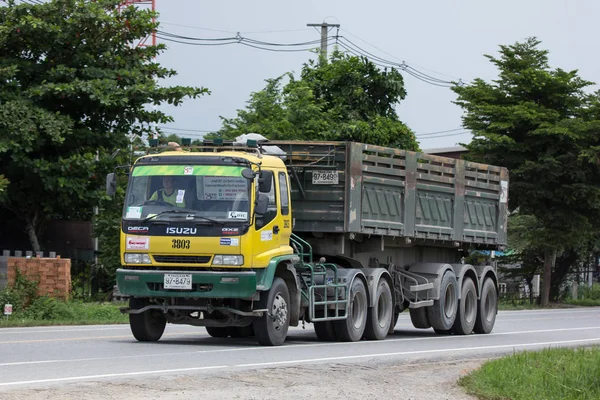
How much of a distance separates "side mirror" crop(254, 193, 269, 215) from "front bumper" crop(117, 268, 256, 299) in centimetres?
89

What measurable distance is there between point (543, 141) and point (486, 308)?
60.7ft

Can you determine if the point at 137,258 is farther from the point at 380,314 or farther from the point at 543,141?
the point at 543,141

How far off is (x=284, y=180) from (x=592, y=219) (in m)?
27.5

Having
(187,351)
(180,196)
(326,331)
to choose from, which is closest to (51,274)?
(326,331)

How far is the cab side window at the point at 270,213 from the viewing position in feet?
53.5

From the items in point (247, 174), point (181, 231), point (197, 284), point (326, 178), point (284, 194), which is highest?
point (326, 178)

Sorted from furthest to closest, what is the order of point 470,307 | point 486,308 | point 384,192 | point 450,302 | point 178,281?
point 486,308
point 470,307
point 450,302
point 384,192
point 178,281

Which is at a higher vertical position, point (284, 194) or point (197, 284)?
point (284, 194)

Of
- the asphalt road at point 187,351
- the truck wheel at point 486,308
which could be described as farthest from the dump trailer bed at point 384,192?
the asphalt road at point 187,351

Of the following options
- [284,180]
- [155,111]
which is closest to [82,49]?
[155,111]

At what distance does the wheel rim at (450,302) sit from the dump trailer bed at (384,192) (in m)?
0.96

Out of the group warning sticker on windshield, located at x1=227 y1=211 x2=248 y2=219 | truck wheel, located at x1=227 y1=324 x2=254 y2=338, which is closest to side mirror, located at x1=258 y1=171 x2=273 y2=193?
warning sticker on windshield, located at x1=227 y1=211 x2=248 y2=219

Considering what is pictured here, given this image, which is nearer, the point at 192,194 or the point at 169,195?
the point at 192,194

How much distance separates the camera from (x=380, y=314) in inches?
792
